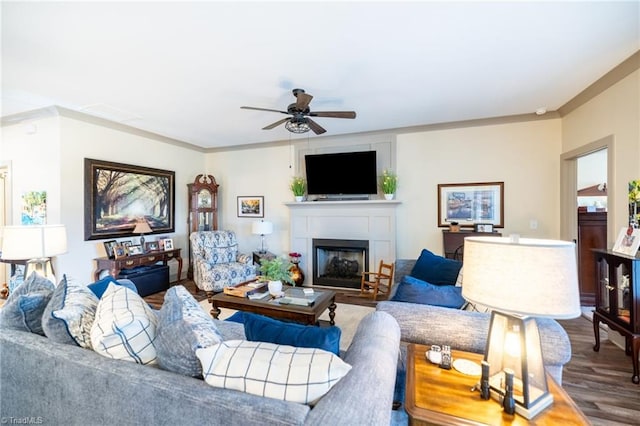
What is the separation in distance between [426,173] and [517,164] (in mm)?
1235

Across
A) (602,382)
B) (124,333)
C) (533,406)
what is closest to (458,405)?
(533,406)

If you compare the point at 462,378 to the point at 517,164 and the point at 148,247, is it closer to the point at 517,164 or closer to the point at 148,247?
the point at 517,164

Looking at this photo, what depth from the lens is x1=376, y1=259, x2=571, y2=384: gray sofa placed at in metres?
1.32

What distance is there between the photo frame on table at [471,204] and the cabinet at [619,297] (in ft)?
5.06

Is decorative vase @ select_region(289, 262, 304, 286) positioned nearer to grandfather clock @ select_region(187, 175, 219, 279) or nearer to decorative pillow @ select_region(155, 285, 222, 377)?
grandfather clock @ select_region(187, 175, 219, 279)

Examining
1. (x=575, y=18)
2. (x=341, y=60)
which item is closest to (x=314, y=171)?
(x=341, y=60)

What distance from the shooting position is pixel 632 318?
2.13m

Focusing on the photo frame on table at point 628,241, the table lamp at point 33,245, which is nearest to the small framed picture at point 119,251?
the table lamp at point 33,245

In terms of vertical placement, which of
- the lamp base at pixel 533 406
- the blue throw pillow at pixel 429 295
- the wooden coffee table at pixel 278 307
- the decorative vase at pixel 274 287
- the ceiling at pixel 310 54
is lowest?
the wooden coffee table at pixel 278 307

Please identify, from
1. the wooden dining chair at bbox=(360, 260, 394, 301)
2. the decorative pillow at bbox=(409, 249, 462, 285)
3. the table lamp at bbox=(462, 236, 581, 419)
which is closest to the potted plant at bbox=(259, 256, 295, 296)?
the decorative pillow at bbox=(409, 249, 462, 285)

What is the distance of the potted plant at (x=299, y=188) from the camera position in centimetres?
502

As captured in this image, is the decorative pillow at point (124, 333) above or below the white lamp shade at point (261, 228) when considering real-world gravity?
below

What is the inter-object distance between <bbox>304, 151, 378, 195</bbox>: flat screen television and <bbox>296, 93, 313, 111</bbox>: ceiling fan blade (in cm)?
200

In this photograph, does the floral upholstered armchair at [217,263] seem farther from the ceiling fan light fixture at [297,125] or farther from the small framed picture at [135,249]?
the ceiling fan light fixture at [297,125]
